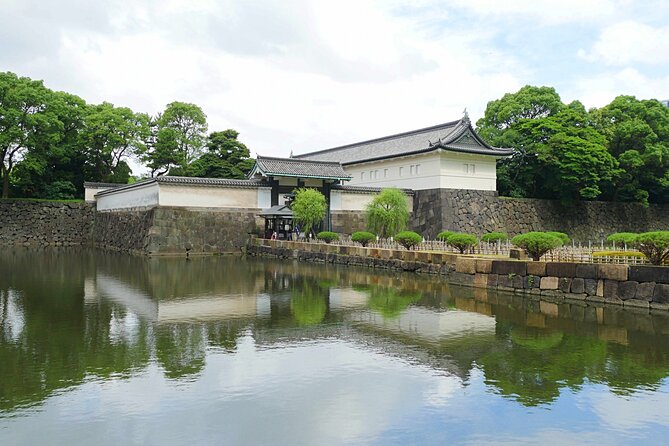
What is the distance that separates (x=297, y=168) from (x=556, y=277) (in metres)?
20.5

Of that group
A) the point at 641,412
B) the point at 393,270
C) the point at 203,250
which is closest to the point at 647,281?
the point at 641,412

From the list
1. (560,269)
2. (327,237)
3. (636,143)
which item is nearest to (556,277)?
(560,269)

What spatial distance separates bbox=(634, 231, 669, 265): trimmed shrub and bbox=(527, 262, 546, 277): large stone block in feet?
8.04

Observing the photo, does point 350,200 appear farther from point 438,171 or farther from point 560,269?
point 560,269

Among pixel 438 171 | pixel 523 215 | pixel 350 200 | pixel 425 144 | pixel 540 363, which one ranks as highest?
pixel 425 144

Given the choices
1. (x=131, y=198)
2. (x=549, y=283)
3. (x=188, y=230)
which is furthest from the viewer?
(x=131, y=198)

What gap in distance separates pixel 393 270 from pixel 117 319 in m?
12.5

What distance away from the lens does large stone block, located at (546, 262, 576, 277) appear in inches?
558

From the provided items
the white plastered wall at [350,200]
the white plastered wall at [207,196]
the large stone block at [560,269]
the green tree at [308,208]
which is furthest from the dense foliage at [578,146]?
the large stone block at [560,269]

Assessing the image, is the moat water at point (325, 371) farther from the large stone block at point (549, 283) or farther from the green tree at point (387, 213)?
the green tree at point (387, 213)

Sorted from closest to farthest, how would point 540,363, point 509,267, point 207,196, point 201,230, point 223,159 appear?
point 540,363 → point 509,267 → point 201,230 → point 207,196 → point 223,159

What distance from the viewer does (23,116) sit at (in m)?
35.0

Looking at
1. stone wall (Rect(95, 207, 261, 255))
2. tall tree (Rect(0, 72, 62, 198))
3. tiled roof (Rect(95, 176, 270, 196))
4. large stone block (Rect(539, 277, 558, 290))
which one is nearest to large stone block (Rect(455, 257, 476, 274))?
large stone block (Rect(539, 277, 558, 290))

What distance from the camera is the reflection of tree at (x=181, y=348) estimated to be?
7.61 metres
